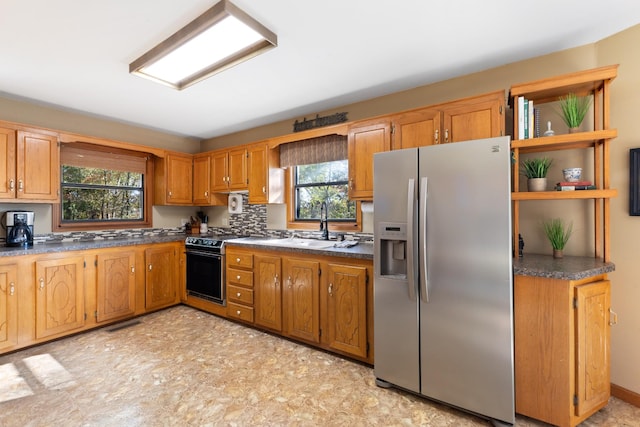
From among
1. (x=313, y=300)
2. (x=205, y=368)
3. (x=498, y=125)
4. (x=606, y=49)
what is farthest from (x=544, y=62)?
(x=205, y=368)

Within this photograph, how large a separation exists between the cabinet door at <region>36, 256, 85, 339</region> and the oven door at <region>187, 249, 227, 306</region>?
1153 millimetres

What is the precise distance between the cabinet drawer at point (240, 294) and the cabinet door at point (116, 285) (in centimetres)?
120

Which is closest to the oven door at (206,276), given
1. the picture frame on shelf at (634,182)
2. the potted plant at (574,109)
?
the potted plant at (574,109)

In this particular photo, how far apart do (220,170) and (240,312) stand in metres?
1.98

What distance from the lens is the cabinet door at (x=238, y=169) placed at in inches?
153

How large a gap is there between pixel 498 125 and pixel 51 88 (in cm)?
409

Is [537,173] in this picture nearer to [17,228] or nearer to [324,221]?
[324,221]

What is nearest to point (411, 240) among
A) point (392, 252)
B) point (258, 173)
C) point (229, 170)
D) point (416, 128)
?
point (392, 252)

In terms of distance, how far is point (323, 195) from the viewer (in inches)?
144

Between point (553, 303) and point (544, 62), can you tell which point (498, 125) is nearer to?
point (544, 62)

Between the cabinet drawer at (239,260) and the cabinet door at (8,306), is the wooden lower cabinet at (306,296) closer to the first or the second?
the cabinet drawer at (239,260)

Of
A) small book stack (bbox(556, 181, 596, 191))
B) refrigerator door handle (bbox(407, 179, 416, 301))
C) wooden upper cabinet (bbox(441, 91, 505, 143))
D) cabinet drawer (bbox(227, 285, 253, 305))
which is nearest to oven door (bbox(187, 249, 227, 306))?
cabinet drawer (bbox(227, 285, 253, 305))

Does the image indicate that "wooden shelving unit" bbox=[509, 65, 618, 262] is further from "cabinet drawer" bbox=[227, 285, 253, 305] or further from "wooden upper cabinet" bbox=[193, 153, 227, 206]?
"wooden upper cabinet" bbox=[193, 153, 227, 206]

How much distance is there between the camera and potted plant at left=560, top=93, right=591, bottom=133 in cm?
200
